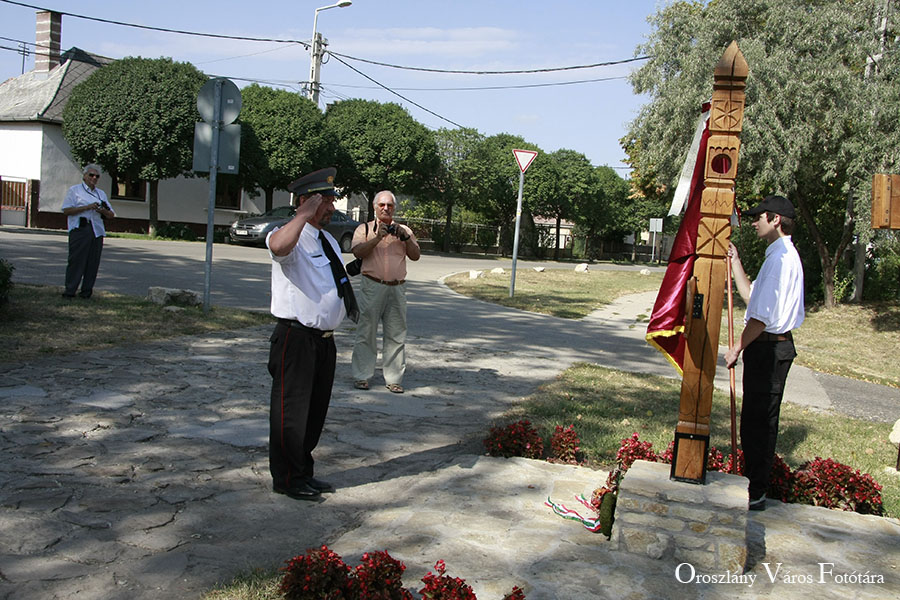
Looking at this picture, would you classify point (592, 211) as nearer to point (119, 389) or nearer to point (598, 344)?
point (598, 344)

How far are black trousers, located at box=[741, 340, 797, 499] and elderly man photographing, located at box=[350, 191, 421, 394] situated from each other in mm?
3212

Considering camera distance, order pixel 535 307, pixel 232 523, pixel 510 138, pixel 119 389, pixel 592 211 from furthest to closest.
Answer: pixel 592 211 < pixel 510 138 < pixel 535 307 < pixel 119 389 < pixel 232 523

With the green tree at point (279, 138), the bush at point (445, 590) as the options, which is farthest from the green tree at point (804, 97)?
the green tree at point (279, 138)

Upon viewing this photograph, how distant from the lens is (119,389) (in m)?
6.26

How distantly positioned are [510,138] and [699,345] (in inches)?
1595

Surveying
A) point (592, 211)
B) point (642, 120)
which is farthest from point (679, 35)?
point (592, 211)

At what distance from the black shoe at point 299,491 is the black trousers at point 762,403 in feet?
8.57

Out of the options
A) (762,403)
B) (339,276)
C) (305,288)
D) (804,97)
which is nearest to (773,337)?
(762,403)

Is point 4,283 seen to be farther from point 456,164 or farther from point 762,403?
point 456,164

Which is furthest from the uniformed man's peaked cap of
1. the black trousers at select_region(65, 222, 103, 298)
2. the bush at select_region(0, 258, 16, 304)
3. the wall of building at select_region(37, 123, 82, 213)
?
the wall of building at select_region(37, 123, 82, 213)

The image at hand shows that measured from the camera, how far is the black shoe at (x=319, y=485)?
4430 millimetres

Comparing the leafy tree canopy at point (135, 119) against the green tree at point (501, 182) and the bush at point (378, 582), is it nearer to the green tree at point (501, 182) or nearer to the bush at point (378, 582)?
the green tree at point (501, 182)

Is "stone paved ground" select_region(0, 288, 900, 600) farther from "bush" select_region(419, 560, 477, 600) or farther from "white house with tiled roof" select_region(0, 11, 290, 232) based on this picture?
"white house with tiled roof" select_region(0, 11, 290, 232)

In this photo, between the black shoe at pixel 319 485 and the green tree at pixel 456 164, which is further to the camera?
the green tree at pixel 456 164
